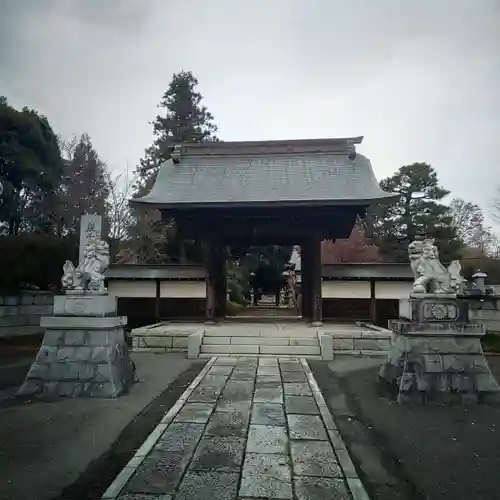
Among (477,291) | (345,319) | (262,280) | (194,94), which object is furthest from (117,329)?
(194,94)

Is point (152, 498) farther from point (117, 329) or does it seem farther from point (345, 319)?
point (345, 319)

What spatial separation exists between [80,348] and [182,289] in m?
8.97

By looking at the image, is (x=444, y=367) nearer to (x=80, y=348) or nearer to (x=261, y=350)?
(x=261, y=350)

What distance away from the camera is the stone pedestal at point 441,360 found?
5.95 metres

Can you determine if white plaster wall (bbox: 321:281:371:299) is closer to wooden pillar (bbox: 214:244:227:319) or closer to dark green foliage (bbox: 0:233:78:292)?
wooden pillar (bbox: 214:244:227:319)

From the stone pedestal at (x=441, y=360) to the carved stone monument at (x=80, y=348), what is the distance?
4.42 m

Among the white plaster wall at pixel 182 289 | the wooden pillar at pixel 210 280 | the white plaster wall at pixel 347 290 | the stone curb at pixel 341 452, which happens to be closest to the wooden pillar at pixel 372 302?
the white plaster wall at pixel 347 290

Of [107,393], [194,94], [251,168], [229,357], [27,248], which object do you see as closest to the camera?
[107,393]

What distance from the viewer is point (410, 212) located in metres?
27.0

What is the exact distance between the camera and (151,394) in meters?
6.29

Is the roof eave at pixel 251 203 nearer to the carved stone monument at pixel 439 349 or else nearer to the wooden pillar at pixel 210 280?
the wooden pillar at pixel 210 280

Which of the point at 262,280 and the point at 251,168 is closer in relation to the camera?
the point at 251,168

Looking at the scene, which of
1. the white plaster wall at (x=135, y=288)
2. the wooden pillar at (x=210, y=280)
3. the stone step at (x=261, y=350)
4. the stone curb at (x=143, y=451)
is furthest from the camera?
the white plaster wall at (x=135, y=288)

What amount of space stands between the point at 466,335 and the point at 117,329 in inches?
216
